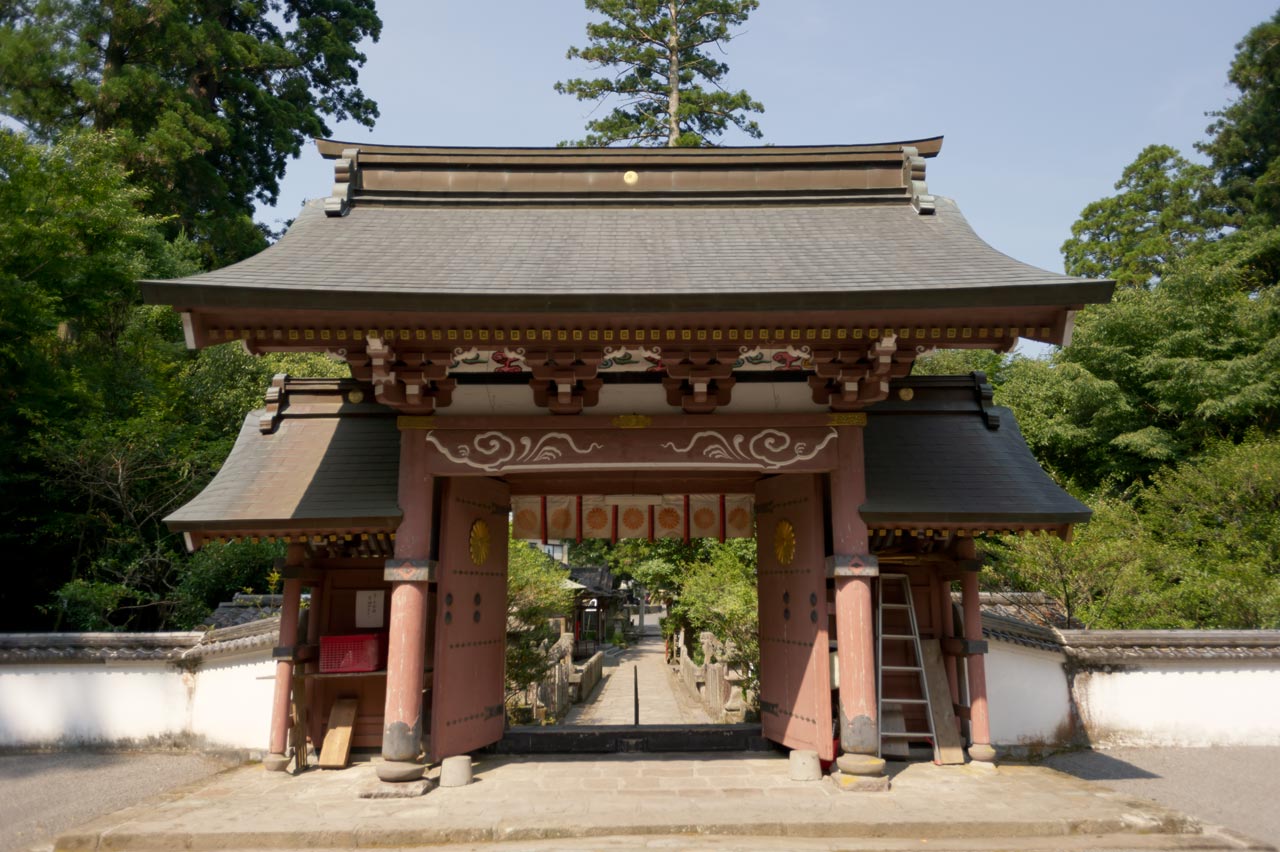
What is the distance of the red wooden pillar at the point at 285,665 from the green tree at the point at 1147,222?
1213 inches

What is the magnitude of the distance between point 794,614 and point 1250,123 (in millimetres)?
32539

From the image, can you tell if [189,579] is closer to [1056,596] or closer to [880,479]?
[880,479]

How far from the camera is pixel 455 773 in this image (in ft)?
22.1

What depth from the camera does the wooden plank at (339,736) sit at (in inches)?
300

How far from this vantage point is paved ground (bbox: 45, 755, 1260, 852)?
5520 millimetres

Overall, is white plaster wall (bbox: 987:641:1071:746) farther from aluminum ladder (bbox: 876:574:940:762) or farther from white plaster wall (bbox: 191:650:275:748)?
white plaster wall (bbox: 191:650:275:748)

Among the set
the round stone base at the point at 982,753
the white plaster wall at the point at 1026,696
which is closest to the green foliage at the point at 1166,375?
the white plaster wall at the point at 1026,696

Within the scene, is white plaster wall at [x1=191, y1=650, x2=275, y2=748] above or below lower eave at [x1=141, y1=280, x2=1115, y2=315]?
below

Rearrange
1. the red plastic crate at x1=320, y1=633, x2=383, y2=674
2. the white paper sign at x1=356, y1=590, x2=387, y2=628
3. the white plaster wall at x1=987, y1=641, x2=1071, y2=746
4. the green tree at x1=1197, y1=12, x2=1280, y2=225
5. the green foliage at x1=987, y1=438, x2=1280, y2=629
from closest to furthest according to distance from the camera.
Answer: the red plastic crate at x1=320, y1=633, x2=383, y2=674, the white paper sign at x1=356, y1=590, x2=387, y2=628, the white plaster wall at x1=987, y1=641, x2=1071, y2=746, the green foliage at x1=987, y1=438, x2=1280, y2=629, the green tree at x1=1197, y1=12, x2=1280, y2=225

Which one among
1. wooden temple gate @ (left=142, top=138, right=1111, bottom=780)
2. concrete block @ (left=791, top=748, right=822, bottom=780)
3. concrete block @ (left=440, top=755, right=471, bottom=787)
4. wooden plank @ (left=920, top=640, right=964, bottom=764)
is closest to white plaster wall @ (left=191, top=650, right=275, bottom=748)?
wooden temple gate @ (left=142, top=138, right=1111, bottom=780)

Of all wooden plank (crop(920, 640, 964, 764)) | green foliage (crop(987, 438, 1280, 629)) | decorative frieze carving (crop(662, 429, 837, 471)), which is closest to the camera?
decorative frieze carving (crop(662, 429, 837, 471))

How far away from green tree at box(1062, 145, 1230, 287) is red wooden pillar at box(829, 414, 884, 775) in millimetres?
27408

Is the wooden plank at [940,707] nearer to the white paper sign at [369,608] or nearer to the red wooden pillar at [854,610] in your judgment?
the red wooden pillar at [854,610]

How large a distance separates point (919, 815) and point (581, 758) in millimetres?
3470
